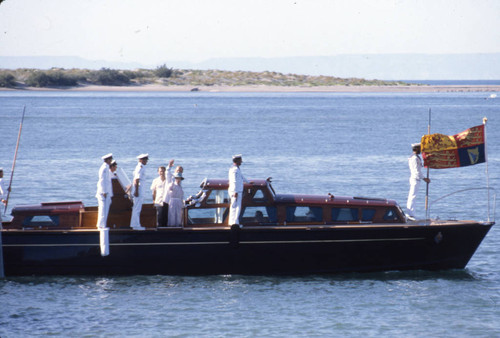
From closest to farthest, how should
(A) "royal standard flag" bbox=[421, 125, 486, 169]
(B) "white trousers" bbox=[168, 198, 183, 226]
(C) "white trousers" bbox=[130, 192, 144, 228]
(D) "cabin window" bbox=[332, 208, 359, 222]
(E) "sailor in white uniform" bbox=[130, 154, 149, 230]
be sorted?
(E) "sailor in white uniform" bbox=[130, 154, 149, 230] < (C) "white trousers" bbox=[130, 192, 144, 228] < (B) "white trousers" bbox=[168, 198, 183, 226] < (D) "cabin window" bbox=[332, 208, 359, 222] < (A) "royal standard flag" bbox=[421, 125, 486, 169]

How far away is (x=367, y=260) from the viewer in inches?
790

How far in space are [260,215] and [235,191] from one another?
3.24ft

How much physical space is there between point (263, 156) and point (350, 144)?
1064 centimetres

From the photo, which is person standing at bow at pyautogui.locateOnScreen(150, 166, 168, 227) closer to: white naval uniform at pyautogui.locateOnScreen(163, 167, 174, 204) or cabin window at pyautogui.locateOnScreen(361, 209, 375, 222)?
white naval uniform at pyautogui.locateOnScreen(163, 167, 174, 204)

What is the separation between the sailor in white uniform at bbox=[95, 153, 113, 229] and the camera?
18938 millimetres

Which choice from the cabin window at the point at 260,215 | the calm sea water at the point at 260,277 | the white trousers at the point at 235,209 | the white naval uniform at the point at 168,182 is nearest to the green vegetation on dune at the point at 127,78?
the calm sea water at the point at 260,277

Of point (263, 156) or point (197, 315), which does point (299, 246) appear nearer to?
point (197, 315)

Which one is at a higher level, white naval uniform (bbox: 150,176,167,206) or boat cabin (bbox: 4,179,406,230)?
white naval uniform (bbox: 150,176,167,206)

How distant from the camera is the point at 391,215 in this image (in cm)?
2005

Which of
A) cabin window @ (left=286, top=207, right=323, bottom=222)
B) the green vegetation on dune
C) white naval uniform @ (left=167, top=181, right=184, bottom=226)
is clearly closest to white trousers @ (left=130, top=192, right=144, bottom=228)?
→ white naval uniform @ (left=167, top=181, right=184, bottom=226)

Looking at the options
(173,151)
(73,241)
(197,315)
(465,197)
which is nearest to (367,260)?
(197,315)

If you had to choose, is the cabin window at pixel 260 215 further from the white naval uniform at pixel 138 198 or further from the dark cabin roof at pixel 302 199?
the white naval uniform at pixel 138 198

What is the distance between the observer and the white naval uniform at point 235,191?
61.9 feet

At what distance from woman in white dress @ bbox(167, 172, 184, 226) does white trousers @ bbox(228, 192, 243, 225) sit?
1.14 meters
